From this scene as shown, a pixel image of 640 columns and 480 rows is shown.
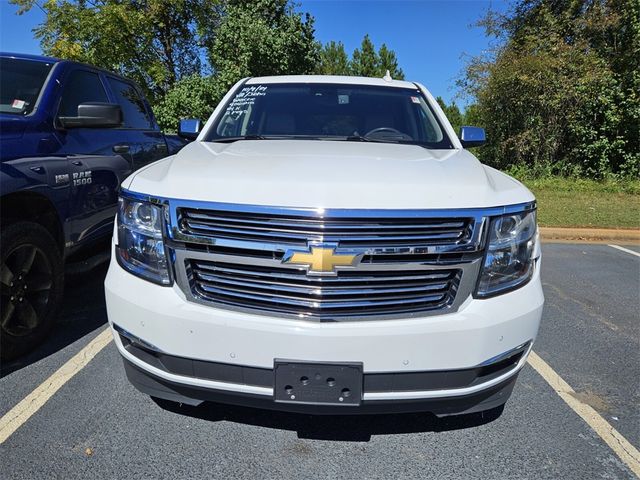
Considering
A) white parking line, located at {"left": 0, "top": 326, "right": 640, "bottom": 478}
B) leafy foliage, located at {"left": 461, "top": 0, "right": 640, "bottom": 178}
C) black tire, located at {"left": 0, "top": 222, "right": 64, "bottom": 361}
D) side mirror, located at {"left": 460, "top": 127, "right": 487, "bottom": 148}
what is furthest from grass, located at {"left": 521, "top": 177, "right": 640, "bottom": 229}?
black tire, located at {"left": 0, "top": 222, "right": 64, "bottom": 361}

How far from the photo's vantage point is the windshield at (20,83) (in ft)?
10.8

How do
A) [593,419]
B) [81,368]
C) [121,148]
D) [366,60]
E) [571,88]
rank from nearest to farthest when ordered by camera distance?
[593,419] → [81,368] → [121,148] → [571,88] → [366,60]

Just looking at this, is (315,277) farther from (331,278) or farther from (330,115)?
(330,115)

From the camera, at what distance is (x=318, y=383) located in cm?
189

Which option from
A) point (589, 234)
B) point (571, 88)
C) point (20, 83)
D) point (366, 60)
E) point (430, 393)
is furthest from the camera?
point (366, 60)

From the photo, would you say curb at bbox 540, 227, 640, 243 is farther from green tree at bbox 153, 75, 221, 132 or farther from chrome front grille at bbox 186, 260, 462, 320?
green tree at bbox 153, 75, 221, 132

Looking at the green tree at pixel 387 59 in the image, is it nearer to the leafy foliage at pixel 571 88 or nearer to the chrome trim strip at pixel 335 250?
the leafy foliage at pixel 571 88

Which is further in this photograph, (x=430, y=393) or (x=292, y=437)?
(x=292, y=437)

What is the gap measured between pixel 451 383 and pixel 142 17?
1511 centimetres

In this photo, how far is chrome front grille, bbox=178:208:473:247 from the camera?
186cm

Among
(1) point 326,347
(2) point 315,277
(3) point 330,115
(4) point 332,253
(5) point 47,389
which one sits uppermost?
(3) point 330,115

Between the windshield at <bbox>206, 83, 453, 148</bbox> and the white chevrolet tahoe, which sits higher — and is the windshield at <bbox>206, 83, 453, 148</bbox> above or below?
above

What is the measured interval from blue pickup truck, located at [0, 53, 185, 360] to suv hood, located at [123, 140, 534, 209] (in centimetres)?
99

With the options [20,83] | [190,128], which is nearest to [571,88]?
[190,128]
